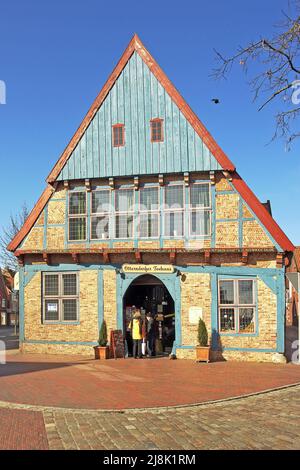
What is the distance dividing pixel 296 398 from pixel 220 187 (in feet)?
27.8

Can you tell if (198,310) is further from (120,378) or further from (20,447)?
(20,447)

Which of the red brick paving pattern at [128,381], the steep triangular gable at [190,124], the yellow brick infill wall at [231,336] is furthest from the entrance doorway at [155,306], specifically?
the steep triangular gable at [190,124]

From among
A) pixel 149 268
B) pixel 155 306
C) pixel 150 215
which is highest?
pixel 150 215

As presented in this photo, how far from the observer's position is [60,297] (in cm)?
1870

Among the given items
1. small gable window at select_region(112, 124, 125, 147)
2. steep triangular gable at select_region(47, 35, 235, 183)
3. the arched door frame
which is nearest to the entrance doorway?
the arched door frame

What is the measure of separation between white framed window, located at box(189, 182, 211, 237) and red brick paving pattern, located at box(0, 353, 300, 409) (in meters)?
4.43

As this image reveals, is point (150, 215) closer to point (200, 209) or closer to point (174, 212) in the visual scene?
point (174, 212)

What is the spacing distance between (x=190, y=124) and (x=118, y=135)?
268 centimetres

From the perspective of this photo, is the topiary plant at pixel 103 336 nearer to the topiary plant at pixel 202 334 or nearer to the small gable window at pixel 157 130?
the topiary plant at pixel 202 334

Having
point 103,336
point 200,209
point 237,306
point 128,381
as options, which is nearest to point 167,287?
point 237,306

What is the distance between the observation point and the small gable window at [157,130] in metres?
18.1

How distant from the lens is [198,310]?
17234 mm

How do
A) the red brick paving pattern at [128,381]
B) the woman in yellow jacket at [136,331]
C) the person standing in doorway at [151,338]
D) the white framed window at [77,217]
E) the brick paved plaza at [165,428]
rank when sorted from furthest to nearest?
the white framed window at [77,217] < the person standing in doorway at [151,338] < the woman in yellow jacket at [136,331] < the red brick paving pattern at [128,381] < the brick paved plaza at [165,428]

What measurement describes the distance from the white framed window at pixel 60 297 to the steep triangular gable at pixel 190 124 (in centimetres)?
196
